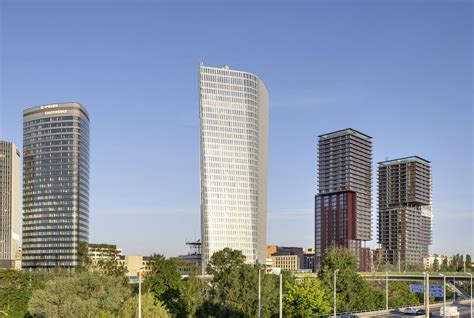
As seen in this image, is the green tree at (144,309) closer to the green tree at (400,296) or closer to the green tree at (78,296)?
the green tree at (78,296)

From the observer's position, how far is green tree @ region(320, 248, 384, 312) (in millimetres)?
106250

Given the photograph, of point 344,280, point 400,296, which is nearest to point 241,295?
point 344,280

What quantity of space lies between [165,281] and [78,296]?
98.6ft

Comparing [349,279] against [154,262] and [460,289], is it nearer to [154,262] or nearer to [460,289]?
[154,262]

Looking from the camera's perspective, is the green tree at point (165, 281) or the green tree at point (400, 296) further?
the green tree at point (400, 296)

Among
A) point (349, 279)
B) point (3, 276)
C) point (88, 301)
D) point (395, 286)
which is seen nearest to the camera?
point (88, 301)

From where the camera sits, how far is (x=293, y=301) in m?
88.0

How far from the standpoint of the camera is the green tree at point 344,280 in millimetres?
106250

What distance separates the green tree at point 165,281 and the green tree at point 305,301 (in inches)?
1002

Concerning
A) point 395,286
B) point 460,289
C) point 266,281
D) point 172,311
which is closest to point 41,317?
point 172,311

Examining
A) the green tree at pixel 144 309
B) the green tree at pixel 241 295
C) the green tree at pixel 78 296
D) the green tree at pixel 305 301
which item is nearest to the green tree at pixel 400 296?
the green tree at pixel 305 301

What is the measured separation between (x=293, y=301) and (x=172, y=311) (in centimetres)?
2591

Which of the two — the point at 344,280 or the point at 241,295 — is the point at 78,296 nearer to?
the point at 241,295

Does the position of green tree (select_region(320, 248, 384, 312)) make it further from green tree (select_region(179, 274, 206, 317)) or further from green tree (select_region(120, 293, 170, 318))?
green tree (select_region(120, 293, 170, 318))
